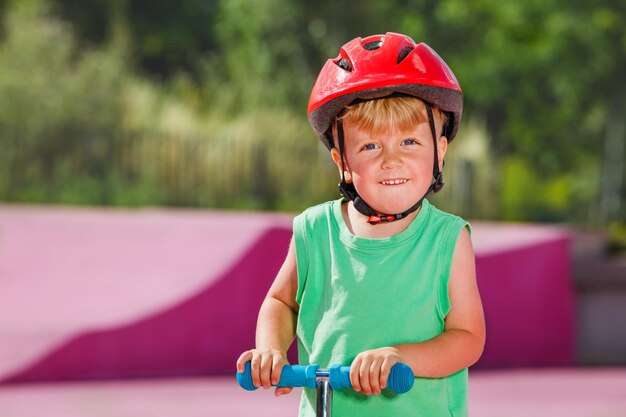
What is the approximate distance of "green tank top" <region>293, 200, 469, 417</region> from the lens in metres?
2.70

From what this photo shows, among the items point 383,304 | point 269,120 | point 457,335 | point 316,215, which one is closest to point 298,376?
point 383,304

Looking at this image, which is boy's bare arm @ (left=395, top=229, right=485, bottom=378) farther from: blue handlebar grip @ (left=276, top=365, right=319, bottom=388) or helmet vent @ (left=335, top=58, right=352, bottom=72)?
helmet vent @ (left=335, top=58, right=352, bottom=72)

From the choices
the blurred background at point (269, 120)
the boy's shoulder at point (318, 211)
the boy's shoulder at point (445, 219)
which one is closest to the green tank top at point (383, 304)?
the boy's shoulder at point (445, 219)

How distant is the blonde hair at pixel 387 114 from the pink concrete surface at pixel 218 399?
4435 millimetres

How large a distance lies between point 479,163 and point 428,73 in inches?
664

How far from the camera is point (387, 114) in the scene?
2.80 m

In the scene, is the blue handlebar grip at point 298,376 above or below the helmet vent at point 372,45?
below

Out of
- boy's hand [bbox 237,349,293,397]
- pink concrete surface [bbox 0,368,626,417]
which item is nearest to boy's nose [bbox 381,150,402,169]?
boy's hand [bbox 237,349,293,397]

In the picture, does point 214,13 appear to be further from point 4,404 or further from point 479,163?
point 4,404

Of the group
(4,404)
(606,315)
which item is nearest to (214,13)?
(606,315)

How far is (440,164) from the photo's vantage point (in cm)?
286

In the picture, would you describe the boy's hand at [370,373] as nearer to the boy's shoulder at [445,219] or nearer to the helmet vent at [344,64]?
the boy's shoulder at [445,219]

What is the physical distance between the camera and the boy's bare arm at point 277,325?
2.60 meters

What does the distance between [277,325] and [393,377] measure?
0.48 m
